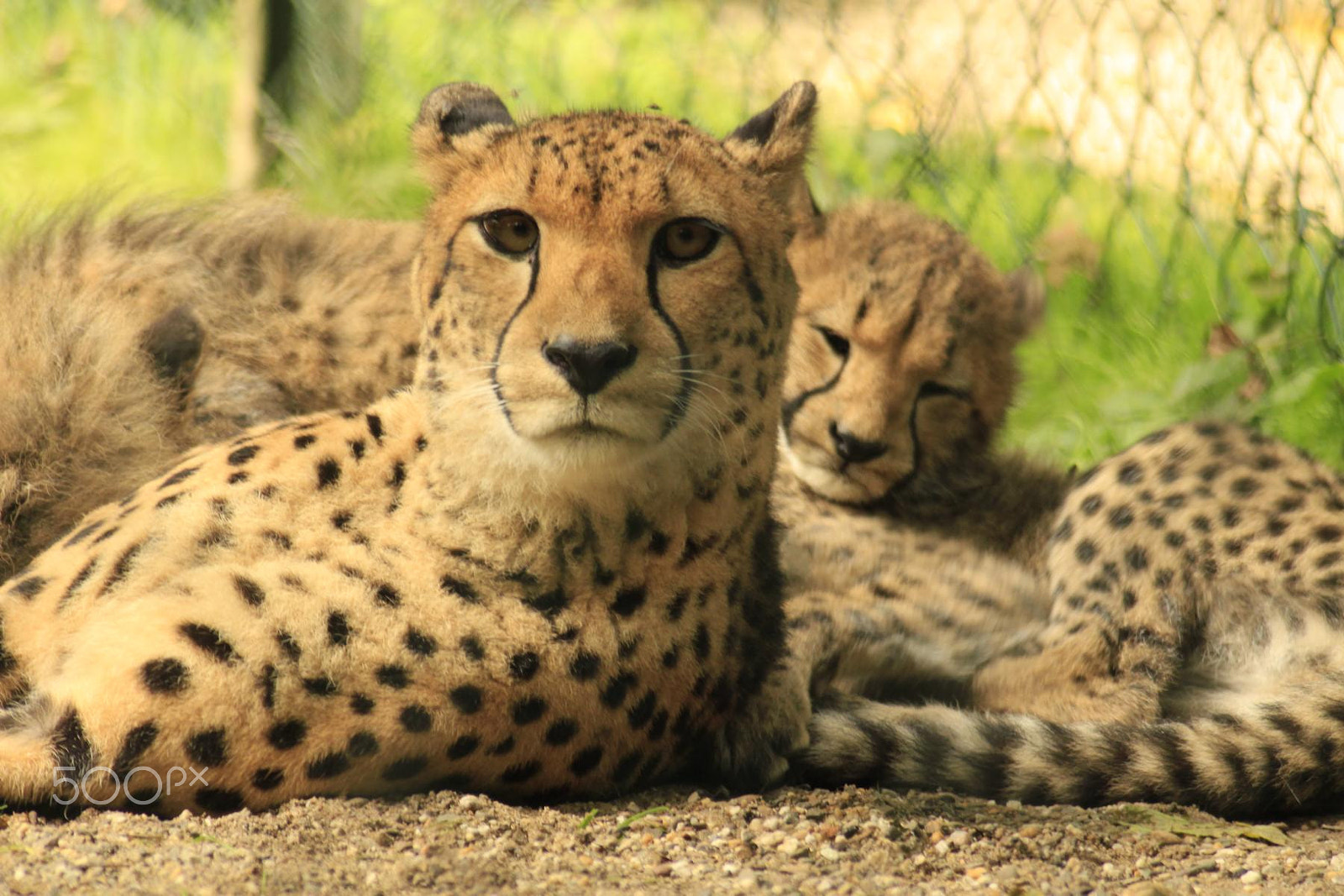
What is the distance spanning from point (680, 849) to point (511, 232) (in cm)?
103

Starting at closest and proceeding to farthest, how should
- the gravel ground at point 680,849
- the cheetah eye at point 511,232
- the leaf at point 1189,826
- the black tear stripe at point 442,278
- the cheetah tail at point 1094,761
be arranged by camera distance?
the gravel ground at point 680,849, the cheetah eye at point 511,232, the black tear stripe at point 442,278, the leaf at point 1189,826, the cheetah tail at point 1094,761

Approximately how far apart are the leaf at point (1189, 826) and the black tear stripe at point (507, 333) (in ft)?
4.37

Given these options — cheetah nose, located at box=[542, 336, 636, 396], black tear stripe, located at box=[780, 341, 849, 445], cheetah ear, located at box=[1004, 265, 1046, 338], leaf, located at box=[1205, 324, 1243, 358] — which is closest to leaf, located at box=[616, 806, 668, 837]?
cheetah nose, located at box=[542, 336, 636, 396]

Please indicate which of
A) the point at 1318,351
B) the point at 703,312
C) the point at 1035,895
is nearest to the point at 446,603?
the point at 703,312

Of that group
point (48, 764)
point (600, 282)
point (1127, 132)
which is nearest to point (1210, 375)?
point (1127, 132)

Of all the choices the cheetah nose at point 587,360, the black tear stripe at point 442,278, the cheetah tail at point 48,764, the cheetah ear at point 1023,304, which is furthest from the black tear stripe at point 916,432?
the cheetah tail at point 48,764

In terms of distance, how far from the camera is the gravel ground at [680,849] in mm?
2211

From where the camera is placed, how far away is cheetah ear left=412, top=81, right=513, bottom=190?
2756 millimetres

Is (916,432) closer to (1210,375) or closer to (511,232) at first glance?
(1210,375)

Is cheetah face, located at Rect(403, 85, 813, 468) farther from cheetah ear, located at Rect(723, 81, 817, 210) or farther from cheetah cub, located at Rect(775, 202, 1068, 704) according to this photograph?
cheetah cub, located at Rect(775, 202, 1068, 704)

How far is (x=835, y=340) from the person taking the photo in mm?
3943

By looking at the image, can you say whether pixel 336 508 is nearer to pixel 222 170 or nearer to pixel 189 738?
pixel 189 738

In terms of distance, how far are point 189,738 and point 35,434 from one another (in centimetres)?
128

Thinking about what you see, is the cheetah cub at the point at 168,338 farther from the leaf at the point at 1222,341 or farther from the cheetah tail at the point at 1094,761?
the leaf at the point at 1222,341
